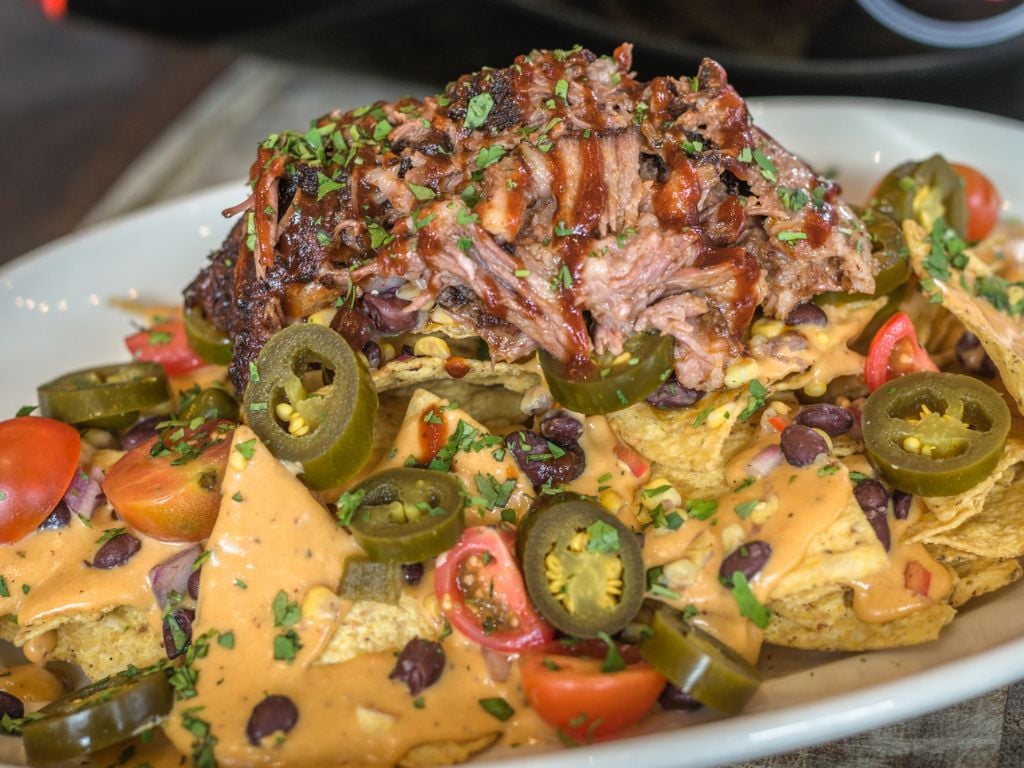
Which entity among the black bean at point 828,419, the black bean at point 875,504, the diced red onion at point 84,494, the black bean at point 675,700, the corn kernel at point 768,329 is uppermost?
the corn kernel at point 768,329

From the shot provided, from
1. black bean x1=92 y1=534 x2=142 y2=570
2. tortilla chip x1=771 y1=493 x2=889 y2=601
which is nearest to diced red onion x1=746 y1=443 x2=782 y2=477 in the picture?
tortilla chip x1=771 y1=493 x2=889 y2=601

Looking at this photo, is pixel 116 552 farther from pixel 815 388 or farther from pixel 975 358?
pixel 975 358

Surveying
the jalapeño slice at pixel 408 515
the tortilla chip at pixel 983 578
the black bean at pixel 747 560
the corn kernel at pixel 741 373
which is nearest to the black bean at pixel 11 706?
the jalapeño slice at pixel 408 515

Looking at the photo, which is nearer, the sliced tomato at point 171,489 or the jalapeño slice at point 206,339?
the sliced tomato at point 171,489

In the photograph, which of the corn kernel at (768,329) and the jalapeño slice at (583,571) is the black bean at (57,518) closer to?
the jalapeño slice at (583,571)

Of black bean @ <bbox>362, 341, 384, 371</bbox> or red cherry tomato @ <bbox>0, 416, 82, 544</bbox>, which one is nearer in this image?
red cherry tomato @ <bbox>0, 416, 82, 544</bbox>

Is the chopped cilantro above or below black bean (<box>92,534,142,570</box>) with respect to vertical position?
above

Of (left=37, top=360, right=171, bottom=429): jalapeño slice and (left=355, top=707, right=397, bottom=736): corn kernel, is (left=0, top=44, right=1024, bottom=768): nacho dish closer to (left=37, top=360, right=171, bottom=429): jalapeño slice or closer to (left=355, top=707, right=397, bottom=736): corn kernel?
(left=355, top=707, right=397, bottom=736): corn kernel
